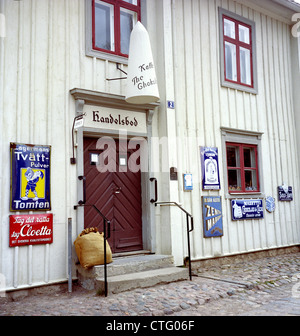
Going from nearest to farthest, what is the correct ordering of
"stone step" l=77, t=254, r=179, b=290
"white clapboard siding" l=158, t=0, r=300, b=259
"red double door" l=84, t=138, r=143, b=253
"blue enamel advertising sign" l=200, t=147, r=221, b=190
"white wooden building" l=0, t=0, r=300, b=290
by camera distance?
1. "stone step" l=77, t=254, r=179, b=290
2. "white wooden building" l=0, t=0, r=300, b=290
3. "red double door" l=84, t=138, r=143, b=253
4. "white clapboard siding" l=158, t=0, r=300, b=259
5. "blue enamel advertising sign" l=200, t=147, r=221, b=190

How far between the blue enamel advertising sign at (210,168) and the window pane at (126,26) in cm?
267

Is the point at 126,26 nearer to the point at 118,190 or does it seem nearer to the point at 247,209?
the point at 118,190

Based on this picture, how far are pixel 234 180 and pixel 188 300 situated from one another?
14.2ft

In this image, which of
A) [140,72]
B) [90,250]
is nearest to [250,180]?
[140,72]

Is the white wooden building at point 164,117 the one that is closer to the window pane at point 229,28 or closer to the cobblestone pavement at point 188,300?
the window pane at point 229,28

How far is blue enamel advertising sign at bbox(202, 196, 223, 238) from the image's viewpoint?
8.28 meters

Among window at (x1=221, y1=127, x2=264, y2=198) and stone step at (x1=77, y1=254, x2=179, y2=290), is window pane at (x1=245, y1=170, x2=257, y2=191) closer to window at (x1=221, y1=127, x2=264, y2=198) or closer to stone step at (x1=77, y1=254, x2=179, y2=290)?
window at (x1=221, y1=127, x2=264, y2=198)

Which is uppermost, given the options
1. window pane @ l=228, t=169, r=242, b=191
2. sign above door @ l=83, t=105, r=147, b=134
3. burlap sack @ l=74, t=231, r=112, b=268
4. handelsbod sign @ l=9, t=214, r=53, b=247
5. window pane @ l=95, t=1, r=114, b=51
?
window pane @ l=95, t=1, r=114, b=51

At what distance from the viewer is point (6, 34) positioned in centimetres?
613

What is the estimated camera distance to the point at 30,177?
6078mm

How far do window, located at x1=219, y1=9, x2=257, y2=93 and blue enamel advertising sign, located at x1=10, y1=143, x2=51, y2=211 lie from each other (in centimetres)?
492

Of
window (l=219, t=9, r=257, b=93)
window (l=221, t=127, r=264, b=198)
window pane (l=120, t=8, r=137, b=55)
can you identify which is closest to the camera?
window pane (l=120, t=8, r=137, b=55)

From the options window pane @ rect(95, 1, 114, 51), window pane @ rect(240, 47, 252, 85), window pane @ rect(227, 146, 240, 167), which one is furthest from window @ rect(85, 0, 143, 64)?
window pane @ rect(227, 146, 240, 167)

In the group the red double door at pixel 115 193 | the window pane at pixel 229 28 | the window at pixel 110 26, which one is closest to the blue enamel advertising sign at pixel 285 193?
the window pane at pixel 229 28
